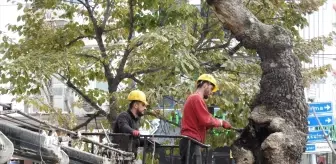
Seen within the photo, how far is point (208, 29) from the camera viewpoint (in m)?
13.3

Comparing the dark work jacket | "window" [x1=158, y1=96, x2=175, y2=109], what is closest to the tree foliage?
"window" [x1=158, y1=96, x2=175, y2=109]

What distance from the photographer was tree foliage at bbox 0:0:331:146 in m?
11.5

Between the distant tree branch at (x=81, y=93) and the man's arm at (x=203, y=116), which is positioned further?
the distant tree branch at (x=81, y=93)

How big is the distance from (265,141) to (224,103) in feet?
15.0

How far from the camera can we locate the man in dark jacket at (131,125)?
307 inches

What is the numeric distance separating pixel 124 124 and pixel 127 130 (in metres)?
0.17

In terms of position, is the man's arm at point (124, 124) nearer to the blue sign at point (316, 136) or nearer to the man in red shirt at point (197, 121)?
the man in red shirt at point (197, 121)

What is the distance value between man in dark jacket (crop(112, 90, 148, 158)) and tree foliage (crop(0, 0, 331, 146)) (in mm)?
2429

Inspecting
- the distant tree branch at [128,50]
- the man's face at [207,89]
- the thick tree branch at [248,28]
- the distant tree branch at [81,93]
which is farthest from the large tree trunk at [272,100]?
the distant tree branch at [81,93]

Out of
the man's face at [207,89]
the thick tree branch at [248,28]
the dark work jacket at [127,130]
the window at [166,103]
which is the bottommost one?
the dark work jacket at [127,130]

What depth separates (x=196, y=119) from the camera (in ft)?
25.0

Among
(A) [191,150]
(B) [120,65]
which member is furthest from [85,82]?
(A) [191,150]

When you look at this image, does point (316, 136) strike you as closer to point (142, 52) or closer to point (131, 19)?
point (131, 19)

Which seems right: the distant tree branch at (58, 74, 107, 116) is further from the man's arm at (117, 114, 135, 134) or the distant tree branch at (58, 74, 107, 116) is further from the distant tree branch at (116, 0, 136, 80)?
the man's arm at (117, 114, 135, 134)
